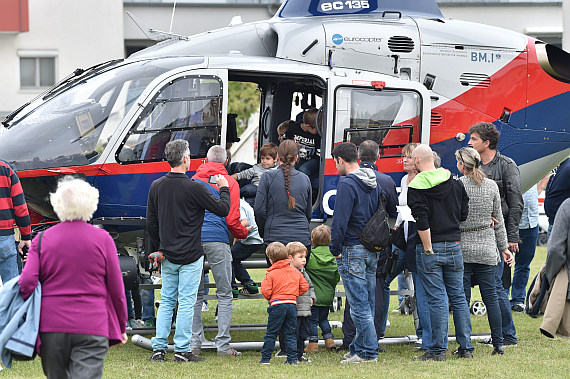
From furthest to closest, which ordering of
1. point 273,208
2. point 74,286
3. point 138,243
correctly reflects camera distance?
point 138,243 → point 273,208 → point 74,286

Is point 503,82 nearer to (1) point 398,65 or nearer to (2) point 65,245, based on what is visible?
(1) point 398,65

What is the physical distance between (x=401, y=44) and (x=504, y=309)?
9.41 ft

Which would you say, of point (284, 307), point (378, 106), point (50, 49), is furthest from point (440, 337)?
point (50, 49)

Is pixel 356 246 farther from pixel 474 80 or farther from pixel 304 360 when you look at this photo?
pixel 474 80

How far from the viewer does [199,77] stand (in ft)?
26.8

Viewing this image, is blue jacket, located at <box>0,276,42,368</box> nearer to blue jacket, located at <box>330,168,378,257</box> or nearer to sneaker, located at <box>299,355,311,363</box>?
blue jacket, located at <box>330,168,378,257</box>

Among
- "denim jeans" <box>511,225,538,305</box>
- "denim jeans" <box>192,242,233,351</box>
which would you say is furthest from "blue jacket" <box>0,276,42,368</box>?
"denim jeans" <box>511,225,538,305</box>

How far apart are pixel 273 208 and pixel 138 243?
151 centimetres

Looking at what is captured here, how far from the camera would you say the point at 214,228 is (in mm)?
7699

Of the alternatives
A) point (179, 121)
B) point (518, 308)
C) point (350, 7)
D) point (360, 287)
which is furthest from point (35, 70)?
point (360, 287)

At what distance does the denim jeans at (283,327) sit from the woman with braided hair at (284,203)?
673 millimetres

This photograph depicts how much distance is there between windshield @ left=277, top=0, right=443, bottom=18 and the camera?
9.31 m

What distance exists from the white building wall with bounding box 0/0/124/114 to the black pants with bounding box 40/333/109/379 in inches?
977

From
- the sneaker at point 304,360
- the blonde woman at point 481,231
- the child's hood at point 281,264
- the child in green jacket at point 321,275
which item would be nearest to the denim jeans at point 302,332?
the sneaker at point 304,360
